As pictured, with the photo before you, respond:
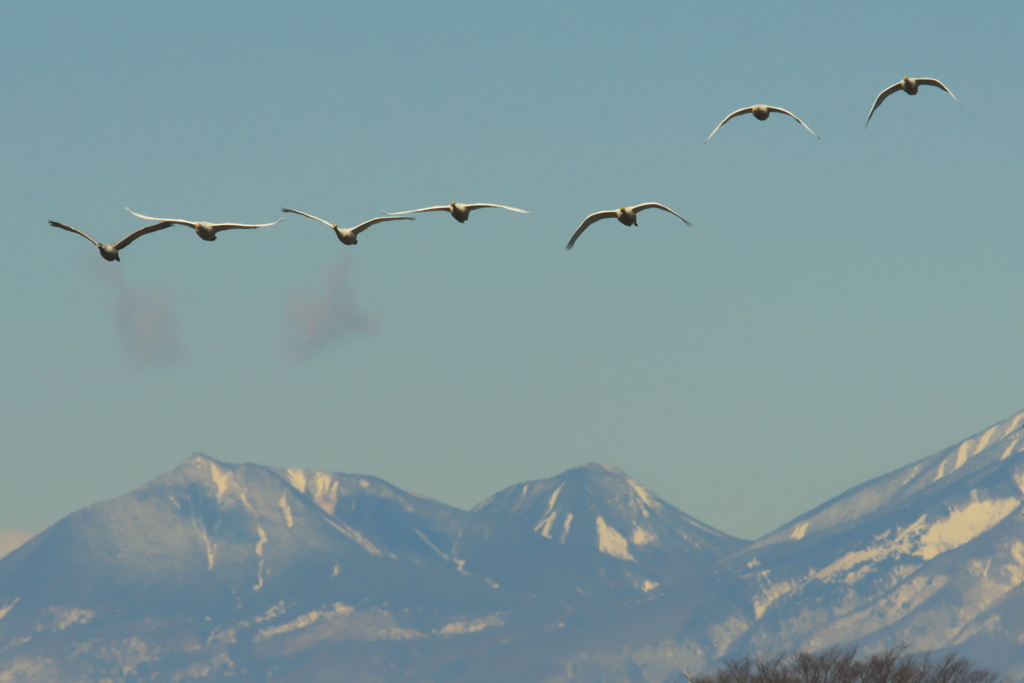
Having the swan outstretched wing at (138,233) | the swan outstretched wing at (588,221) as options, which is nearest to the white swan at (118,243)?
the swan outstretched wing at (138,233)

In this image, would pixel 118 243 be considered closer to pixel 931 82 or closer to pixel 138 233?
pixel 138 233

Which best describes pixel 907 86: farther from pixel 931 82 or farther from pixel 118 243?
pixel 118 243

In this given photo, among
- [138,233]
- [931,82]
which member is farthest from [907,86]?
[138,233]

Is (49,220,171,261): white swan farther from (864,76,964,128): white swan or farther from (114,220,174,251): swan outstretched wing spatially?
(864,76,964,128): white swan

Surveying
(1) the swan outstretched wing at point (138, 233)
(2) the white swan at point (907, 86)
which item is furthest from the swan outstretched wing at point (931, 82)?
(1) the swan outstretched wing at point (138, 233)

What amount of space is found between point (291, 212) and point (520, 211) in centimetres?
760

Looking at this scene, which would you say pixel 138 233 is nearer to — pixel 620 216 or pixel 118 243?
pixel 118 243

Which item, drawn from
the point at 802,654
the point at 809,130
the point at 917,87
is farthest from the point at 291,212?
the point at 802,654

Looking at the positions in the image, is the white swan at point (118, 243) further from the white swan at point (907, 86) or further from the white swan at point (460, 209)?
the white swan at point (907, 86)

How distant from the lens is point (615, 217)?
53.5 meters

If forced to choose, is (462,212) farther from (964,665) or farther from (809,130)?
(964,665)

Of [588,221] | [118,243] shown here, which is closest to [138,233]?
[118,243]

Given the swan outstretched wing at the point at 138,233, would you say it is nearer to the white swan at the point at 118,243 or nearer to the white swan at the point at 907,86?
the white swan at the point at 118,243

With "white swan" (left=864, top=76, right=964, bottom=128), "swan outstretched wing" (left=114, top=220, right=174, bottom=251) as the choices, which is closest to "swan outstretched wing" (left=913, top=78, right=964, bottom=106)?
"white swan" (left=864, top=76, right=964, bottom=128)
